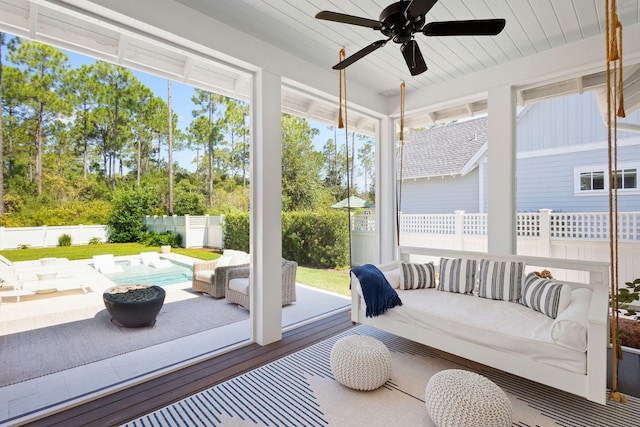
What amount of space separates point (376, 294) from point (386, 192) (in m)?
2.09

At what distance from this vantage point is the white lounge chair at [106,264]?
7.93 ft

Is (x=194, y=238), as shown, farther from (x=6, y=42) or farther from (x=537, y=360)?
(x=537, y=360)

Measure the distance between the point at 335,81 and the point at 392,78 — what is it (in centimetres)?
73

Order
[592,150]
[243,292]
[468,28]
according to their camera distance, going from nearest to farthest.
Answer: [468,28]
[243,292]
[592,150]

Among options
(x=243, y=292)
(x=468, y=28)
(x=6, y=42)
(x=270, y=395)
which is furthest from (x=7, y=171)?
(x=468, y=28)

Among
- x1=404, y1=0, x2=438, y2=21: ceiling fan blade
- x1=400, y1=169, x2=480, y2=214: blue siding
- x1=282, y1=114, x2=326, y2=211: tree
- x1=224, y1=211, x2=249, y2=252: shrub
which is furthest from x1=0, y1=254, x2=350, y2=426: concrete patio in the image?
x1=400, y1=169, x2=480, y2=214: blue siding

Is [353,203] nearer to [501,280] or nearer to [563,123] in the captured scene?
[501,280]

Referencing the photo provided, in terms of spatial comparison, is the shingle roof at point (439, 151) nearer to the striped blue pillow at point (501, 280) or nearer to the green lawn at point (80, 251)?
the striped blue pillow at point (501, 280)

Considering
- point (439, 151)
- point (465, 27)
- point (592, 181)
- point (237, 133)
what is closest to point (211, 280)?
point (237, 133)

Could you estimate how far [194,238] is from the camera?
2924 mm

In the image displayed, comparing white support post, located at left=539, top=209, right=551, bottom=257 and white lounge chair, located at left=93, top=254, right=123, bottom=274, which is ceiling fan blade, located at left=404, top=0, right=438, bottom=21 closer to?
white lounge chair, located at left=93, top=254, right=123, bottom=274

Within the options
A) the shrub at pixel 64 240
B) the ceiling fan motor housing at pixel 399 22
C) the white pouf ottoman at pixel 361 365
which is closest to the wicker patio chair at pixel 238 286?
the white pouf ottoman at pixel 361 365

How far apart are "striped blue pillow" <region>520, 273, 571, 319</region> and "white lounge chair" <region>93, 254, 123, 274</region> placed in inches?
133

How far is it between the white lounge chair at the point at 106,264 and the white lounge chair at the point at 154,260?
0.18 m
